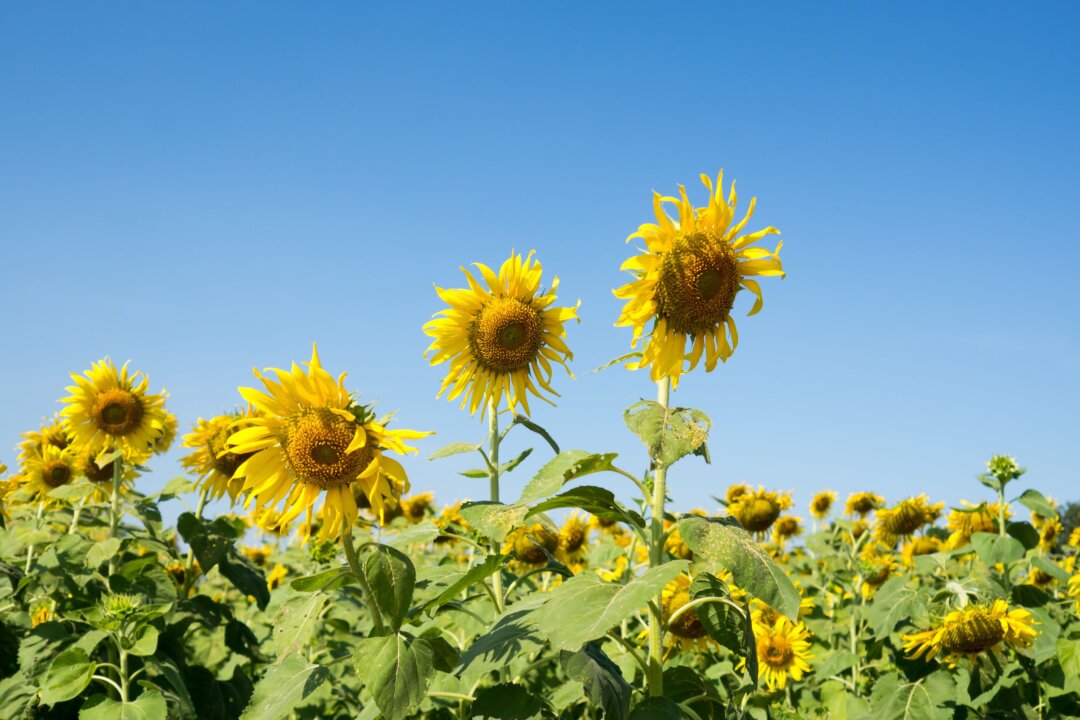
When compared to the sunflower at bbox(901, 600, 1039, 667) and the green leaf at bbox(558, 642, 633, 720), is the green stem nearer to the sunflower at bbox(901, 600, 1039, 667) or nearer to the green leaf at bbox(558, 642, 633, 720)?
the green leaf at bbox(558, 642, 633, 720)

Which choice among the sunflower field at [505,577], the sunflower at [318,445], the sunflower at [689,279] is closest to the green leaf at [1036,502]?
the sunflower field at [505,577]

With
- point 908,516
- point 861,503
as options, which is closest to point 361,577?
point 908,516

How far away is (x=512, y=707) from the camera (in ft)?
9.32

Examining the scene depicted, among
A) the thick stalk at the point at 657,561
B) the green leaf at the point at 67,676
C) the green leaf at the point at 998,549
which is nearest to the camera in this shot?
the thick stalk at the point at 657,561

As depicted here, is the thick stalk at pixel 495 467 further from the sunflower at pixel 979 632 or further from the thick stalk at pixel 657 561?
the sunflower at pixel 979 632

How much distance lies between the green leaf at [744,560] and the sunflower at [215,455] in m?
3.06

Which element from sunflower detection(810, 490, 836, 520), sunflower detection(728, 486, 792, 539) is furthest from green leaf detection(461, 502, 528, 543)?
sunflower detection(810, 490, 836, 520)

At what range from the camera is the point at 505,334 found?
13.4ft

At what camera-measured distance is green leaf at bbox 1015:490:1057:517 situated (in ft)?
17.7

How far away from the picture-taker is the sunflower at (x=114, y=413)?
623 centimetres

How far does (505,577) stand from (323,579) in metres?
1.41

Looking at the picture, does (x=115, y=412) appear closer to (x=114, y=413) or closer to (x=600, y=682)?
(x=114, y=413)

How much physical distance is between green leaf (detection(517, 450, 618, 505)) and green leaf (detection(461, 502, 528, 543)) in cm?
4

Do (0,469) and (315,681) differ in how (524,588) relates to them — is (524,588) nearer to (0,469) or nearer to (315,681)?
(315,681)
